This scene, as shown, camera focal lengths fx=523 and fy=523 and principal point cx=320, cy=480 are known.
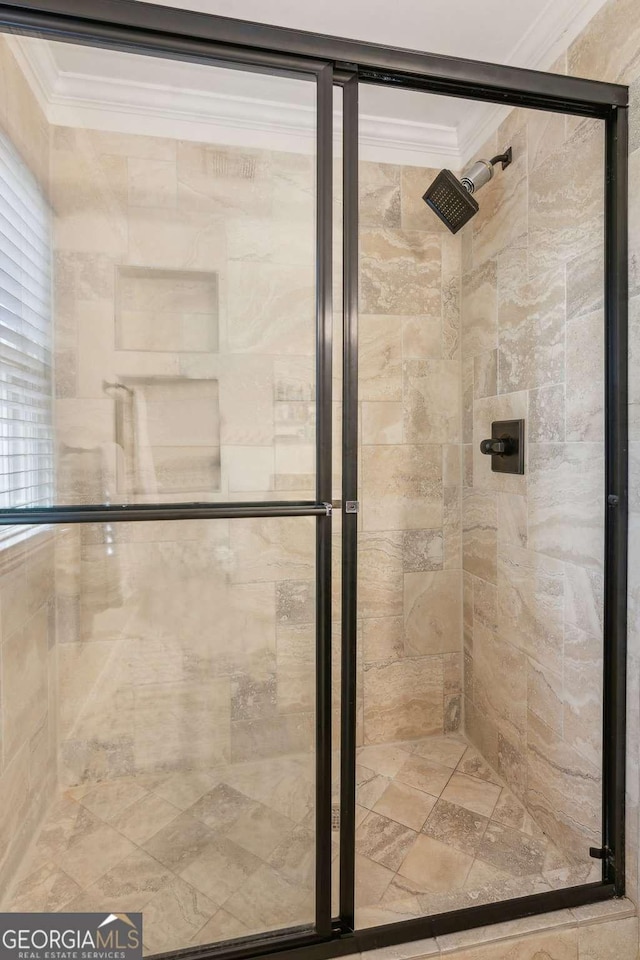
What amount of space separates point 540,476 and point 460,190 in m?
0.91

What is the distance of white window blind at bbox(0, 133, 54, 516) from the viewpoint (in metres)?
0.94

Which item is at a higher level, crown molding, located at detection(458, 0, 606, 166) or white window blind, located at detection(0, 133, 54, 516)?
crown molding, located at detection(458, 0, 606, 166)

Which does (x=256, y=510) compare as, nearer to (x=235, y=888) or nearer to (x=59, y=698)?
(x=59, y=698)

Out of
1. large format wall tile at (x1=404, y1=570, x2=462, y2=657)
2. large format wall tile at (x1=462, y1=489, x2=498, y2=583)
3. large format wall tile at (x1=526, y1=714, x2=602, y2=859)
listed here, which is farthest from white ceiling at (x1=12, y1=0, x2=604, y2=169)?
large format wall tile at (x1=526, y1=714, x2=602, y2=859)

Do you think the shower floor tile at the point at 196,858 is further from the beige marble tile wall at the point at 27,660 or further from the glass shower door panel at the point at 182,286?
the glass shower door panel at the point at 182,286

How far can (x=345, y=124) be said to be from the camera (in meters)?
1.06

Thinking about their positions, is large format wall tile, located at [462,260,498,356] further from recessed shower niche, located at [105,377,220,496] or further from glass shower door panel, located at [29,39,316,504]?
recessed shower niche, located at [105,377,220,496]

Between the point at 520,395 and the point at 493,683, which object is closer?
the point at 520,395

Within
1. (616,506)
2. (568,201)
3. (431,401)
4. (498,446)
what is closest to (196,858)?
(616,506)

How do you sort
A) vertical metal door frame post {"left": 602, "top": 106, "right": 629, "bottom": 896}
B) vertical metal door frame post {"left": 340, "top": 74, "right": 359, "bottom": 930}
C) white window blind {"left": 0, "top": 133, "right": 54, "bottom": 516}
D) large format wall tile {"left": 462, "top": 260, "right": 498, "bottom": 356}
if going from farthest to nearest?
1. large format wall tile {"left": 462, "top": 260, "right": 498, "bottom": 356}
2. vertical metal door frame post {"left": 602, "top": 106, "right": 629, "bottom": 896}
3. vertical metal door frame post {"left": 340, "top": 74, "right": 359, "bottom": 930}
4. white window blind {"left": 0, "top": 133, "right": 54, "bottom": 516}

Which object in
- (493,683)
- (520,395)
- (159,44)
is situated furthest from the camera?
(493,683)

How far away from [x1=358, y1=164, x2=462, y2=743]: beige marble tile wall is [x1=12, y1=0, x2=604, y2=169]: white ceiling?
150 millimetres

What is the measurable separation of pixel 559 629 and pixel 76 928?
125cm

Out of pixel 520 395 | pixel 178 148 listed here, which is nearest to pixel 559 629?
pixel 520 395
